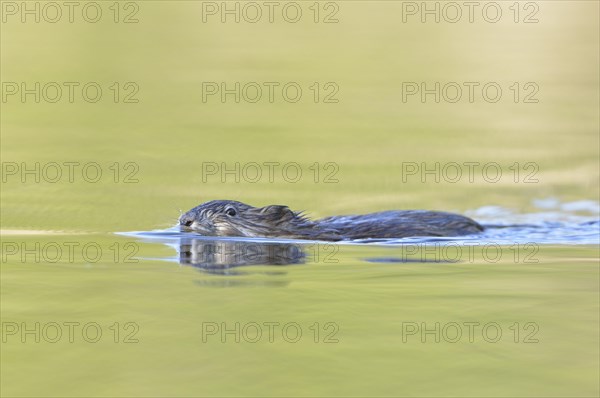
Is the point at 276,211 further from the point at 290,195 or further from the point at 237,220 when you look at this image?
the point at 290,195

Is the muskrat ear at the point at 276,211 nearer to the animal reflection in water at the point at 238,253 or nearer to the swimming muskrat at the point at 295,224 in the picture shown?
the swimming muskrat at the point at 295,224

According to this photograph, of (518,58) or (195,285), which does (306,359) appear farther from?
(518,58)

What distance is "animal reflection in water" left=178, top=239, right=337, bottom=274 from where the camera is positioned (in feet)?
36.5

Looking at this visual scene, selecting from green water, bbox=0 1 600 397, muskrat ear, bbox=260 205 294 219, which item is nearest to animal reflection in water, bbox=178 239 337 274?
green water, bbox=0 1 600 397

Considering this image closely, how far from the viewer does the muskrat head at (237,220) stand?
1287 centimetres

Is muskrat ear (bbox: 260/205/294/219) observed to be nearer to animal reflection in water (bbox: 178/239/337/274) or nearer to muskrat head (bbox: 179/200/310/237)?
muskrat head (bbox: 179/200/310/237)

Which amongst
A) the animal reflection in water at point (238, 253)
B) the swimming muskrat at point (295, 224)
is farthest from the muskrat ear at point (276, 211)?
the animal reflection in water at point (238, 253)

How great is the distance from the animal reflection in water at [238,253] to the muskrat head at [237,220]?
319 millimetres

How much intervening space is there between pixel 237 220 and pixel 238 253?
1.27 metres

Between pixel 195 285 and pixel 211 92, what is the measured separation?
1401 cm

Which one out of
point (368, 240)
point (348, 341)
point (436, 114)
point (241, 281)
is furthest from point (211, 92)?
point (348, 341)

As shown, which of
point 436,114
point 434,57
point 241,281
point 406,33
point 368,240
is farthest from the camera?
point 406,33

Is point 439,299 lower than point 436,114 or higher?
lower

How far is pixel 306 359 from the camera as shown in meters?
7.79
